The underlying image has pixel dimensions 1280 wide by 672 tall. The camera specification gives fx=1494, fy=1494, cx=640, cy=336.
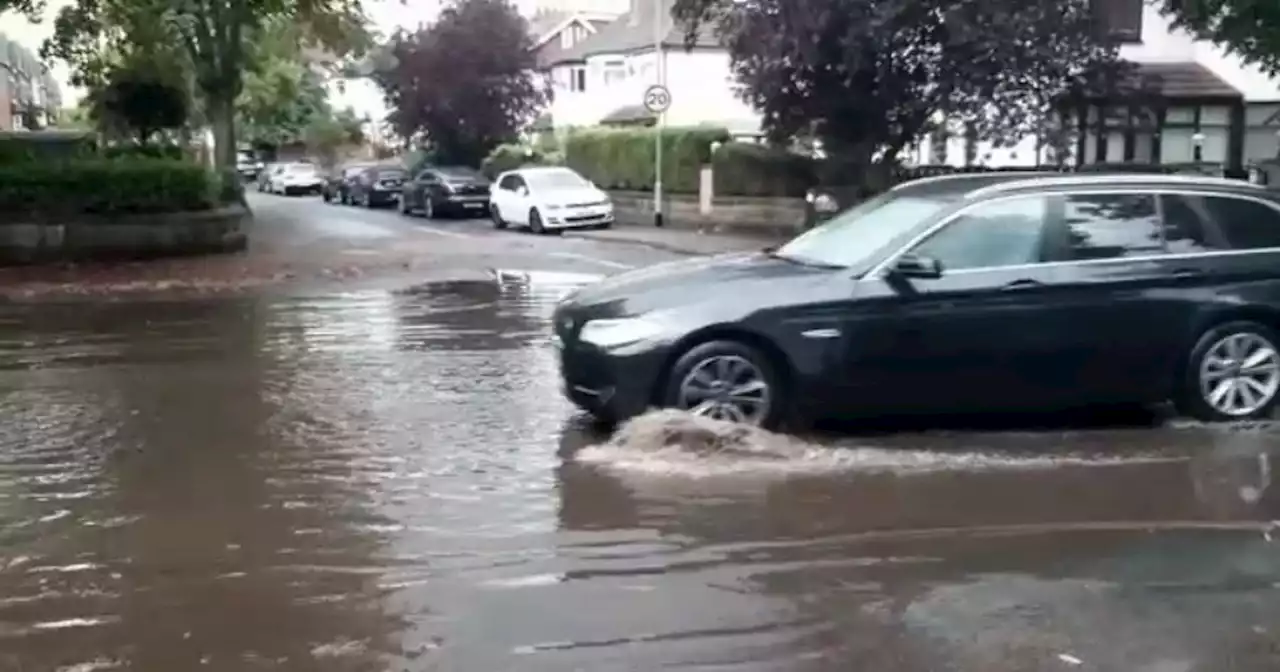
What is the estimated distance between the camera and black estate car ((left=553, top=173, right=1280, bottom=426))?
28.8ft

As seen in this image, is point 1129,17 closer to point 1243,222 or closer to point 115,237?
point 115,237

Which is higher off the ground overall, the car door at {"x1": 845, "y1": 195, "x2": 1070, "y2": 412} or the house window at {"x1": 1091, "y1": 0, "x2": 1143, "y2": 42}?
the house window at {"x1": 1091, "y1": 0, "x2": 1143, "y2": 42}

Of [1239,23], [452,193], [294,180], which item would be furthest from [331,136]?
[1239,23]

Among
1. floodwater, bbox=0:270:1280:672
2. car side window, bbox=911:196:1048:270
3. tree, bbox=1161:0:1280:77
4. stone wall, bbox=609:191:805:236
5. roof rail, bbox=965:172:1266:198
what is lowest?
floodwater, bbox=0:270:1280:672

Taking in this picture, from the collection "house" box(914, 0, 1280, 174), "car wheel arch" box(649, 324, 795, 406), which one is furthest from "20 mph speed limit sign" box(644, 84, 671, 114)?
"car wheel arch" box(649, 324, 795, 406)

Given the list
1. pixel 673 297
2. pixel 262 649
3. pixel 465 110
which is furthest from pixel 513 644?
pixel 465 110

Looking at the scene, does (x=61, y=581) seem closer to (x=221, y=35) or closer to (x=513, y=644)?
(x=513, y=644)

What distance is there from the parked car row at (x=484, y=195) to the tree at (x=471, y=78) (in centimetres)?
233

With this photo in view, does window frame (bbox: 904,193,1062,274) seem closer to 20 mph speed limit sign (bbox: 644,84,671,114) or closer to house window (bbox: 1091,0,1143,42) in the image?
20 mph speed limit sign (bbox: 644,84,671,114)

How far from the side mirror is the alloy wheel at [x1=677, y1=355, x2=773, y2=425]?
3.40 ft

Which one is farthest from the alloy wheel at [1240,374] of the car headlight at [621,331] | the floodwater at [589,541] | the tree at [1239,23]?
the tree at [1239,23]

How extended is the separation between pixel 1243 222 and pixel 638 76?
47761 mm

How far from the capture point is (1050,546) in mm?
6855

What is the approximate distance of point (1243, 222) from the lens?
9516 millimetres
